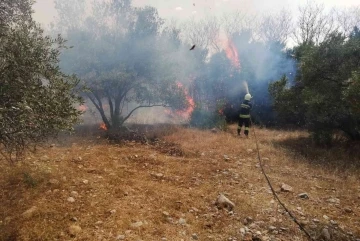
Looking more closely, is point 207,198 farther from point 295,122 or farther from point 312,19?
point 312,19

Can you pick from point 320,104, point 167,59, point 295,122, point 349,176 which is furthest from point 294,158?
point 295,122

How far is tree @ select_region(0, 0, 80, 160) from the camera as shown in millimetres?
4566

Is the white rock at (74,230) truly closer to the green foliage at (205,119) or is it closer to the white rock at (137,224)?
the white rock at (137,224)

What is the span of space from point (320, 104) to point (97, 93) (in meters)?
12.1

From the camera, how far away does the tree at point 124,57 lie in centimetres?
1453

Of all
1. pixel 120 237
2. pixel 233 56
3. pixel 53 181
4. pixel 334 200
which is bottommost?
pixel 120 237

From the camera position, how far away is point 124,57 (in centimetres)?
1546

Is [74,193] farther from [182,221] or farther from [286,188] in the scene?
[286,188]

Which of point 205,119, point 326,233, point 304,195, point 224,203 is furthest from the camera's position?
point 205,119

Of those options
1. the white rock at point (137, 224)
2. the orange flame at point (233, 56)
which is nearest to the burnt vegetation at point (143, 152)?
the white rock at point (137, 224)

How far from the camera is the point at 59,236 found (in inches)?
176

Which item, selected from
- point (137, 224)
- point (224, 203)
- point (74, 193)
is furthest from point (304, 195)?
point (74, 193)

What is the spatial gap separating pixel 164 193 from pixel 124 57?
36.7ft

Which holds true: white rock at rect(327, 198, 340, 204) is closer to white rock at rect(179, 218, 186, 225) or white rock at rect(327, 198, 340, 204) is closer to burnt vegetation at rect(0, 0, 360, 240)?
burnt vegetation at rect(0, 0, 360, 240)
